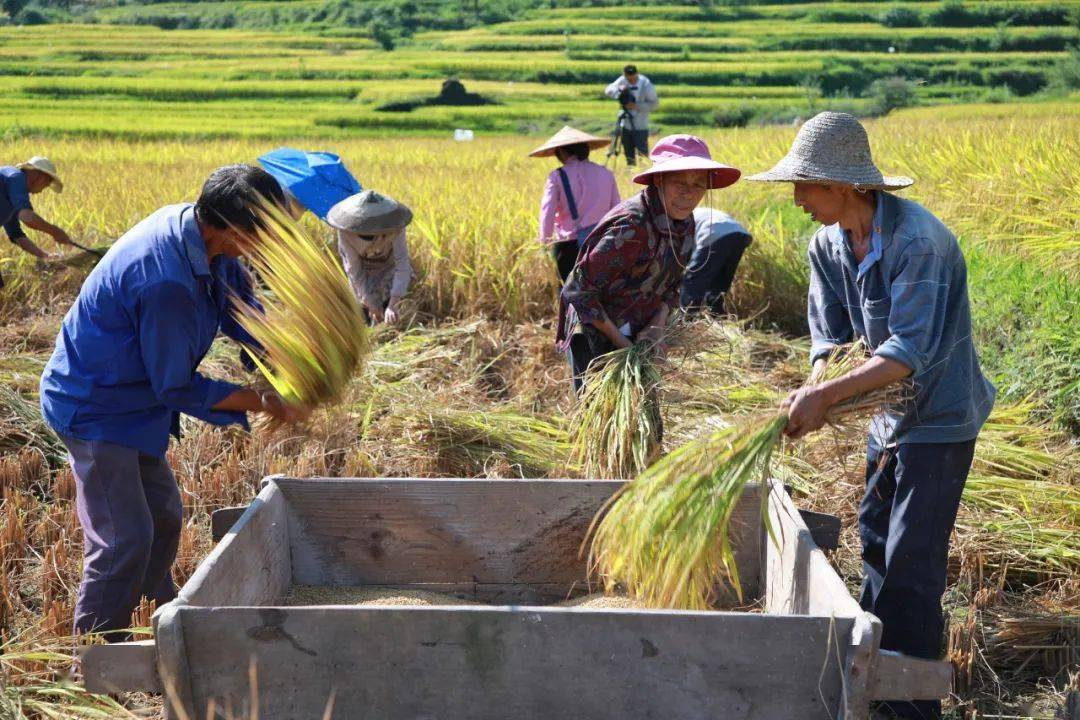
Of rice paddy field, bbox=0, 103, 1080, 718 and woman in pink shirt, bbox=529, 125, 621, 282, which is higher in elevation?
woman in pink shirt, bbox=529, 125, 621, 282

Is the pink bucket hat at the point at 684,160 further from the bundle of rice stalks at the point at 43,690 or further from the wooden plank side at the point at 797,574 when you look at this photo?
the bundle of rice stalks at the point at 43,690

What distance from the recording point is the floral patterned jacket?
328 cm

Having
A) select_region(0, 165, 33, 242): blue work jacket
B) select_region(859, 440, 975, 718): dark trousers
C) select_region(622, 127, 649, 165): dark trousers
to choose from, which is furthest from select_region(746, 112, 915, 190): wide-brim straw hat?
select_region(622, 127, 649, 165): dark trousers

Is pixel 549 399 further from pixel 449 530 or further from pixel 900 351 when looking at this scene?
pixel 900 351

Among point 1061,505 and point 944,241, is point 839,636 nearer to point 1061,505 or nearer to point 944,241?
point 944,241

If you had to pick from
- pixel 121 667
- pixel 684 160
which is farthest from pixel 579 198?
pixel 121 667

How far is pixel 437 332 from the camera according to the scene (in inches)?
227

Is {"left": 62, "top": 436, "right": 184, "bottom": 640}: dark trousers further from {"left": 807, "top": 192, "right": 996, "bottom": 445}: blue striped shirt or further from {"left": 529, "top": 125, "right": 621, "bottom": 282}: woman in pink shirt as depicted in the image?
{"left": 529, "top": 125, "right": 621, "bottom": 282}: woman in pink shirt

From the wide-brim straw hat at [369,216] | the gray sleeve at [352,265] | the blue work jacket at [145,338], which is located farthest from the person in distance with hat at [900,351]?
the gray sleeve at [352,265]

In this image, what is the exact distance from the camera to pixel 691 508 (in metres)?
2.26

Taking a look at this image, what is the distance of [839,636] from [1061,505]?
88.4 inches

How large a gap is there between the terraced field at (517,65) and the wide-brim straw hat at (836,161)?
61.5ft

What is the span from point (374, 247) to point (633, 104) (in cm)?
825

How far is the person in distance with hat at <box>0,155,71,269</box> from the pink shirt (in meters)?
3.01
